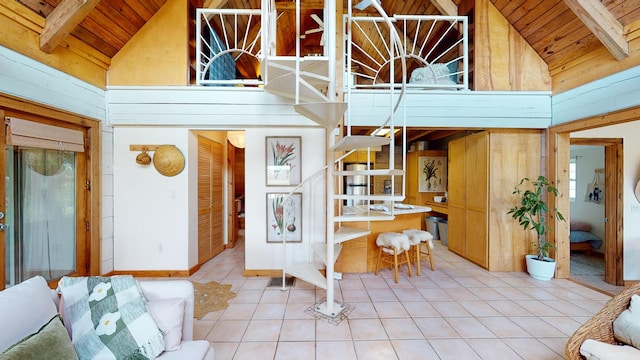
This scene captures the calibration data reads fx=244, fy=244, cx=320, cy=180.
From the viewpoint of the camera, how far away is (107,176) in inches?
120

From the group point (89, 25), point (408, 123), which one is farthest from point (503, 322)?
point (89, 25)

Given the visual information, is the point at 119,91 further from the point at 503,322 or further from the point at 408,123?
the point at 503,322

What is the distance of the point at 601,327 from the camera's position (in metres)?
1.46

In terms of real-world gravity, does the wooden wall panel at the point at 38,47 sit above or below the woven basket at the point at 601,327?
above

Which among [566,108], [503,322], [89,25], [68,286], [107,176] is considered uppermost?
[89,25]

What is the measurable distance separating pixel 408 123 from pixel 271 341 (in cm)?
288

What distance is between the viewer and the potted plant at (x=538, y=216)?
10.2ft

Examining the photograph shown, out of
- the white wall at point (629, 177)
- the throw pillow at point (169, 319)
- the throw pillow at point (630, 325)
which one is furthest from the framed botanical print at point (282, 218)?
the white wall at point (629, 177)

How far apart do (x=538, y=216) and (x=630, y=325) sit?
7.43 feet

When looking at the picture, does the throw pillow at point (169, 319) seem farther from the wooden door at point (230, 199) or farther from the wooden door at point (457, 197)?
the wooden door at point (457, 197)

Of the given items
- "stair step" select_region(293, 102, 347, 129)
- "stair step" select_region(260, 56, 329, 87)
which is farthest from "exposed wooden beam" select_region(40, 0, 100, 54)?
"stair step" select_region(293, 102, 347, 129)

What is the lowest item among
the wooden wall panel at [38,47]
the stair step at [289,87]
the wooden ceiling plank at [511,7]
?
the stair step at [289,87]

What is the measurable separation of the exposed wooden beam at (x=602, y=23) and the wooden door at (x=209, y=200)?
4490mm

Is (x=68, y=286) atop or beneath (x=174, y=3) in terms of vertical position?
beneath
